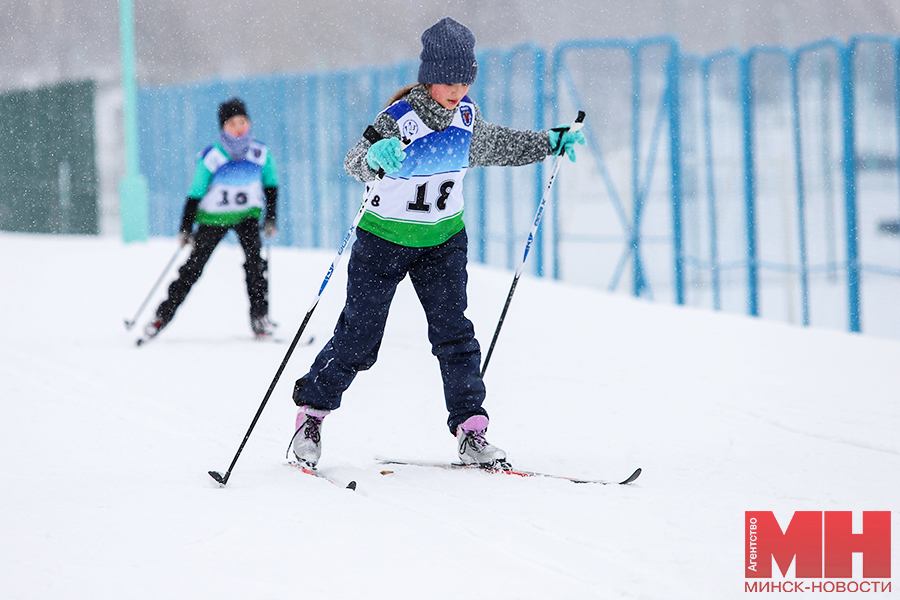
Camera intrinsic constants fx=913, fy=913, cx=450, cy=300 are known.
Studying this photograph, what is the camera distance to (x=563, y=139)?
11.4 feet

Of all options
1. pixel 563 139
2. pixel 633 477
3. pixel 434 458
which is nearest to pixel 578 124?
pixel 563 139

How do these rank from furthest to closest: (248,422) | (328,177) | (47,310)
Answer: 1. (328,177)
2. (47,310)
3. (248,422)

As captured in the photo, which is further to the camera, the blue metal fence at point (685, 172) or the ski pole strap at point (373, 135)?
the blue metal fence at point (685, 172)

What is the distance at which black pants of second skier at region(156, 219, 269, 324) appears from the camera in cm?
634

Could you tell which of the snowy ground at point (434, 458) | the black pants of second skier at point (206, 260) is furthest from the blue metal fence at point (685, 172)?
the black pants of second skier at point (206, 260)

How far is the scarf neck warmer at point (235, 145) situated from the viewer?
618 centimetres

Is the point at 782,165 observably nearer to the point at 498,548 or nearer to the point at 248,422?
the point at 248,422

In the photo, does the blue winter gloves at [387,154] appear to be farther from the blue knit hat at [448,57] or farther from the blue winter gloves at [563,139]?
the blue winter gloves at [563,139]

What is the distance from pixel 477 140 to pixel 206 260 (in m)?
3.52

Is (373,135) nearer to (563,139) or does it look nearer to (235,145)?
(563,139)

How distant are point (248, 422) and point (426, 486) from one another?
139 cm

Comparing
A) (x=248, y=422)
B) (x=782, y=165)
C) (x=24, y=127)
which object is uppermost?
(x=24, y=127)

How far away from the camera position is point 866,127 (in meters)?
8.65

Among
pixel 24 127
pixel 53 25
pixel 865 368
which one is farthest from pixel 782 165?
pixel 53 25
